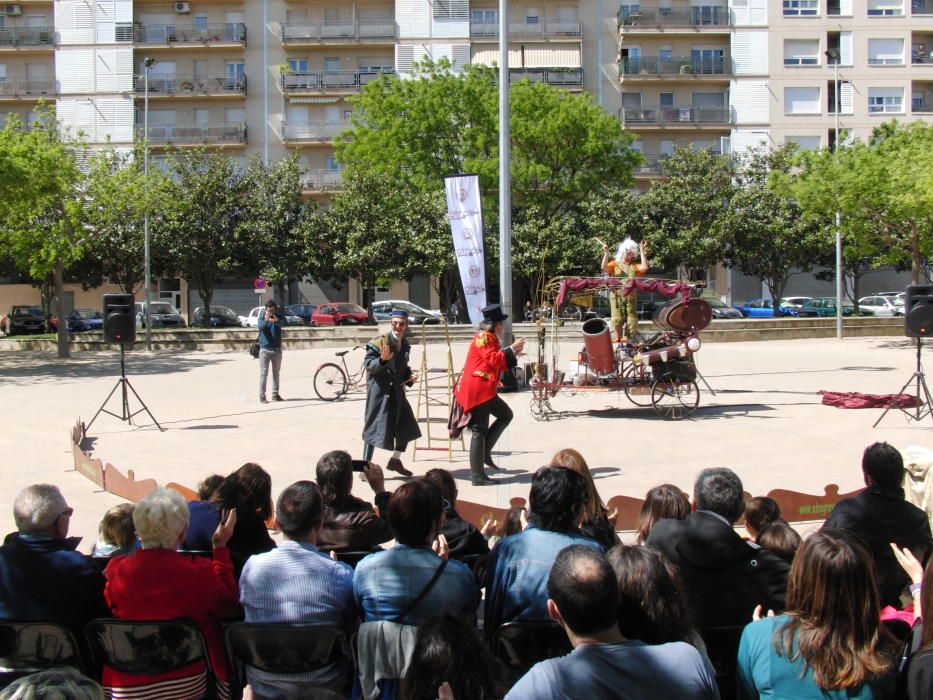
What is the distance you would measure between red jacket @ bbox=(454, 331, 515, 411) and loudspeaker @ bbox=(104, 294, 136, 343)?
6492 mm

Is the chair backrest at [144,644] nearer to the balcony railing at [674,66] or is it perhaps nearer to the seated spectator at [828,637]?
the seated spectator at [828,637]

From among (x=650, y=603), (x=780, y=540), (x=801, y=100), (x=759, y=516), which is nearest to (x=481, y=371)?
(x=759, y=516)

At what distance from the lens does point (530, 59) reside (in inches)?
2046

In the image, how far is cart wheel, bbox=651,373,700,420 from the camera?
555 inches

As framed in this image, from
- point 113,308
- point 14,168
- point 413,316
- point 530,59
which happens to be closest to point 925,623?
point 113,308

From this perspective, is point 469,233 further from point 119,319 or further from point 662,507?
point 662,507

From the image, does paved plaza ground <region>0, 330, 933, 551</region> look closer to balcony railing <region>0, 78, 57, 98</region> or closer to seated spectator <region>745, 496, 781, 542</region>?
seated spectator <region>745, 496, 781, 542</region>

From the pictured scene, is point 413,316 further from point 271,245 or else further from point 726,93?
point 726,93

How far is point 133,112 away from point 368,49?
13276mm

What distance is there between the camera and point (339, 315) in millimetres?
43125

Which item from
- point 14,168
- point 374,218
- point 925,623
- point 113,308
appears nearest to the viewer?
point 925,623

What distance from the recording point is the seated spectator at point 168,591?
3.83 m

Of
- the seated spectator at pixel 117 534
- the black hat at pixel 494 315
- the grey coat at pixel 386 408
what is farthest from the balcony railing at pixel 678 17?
the seated spectator at pixel 117 534

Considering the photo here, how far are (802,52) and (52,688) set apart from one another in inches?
2206
